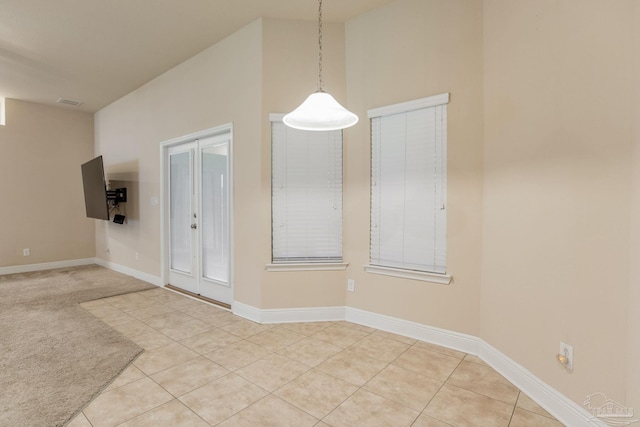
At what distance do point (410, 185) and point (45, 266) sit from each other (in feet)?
22.9

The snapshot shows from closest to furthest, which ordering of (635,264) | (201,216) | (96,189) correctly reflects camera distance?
(635,264), (201,216), (96,189)

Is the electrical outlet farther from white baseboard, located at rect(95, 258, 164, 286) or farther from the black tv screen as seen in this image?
the black tv screen

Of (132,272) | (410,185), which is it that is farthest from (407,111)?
(132,272)

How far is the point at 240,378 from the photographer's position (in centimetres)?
219

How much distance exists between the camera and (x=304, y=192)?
3.22 m

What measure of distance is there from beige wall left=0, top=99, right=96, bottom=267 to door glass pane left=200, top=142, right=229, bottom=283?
4.04m

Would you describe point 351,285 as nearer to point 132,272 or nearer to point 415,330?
point 415,330

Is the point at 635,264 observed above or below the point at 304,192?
below

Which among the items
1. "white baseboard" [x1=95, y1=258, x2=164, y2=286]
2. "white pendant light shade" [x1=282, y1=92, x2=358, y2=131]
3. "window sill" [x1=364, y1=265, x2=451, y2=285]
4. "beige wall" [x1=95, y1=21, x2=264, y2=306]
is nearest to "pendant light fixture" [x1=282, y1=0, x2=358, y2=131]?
"white pendant light shade" [x1=282, y1=92, x2=358, y2=131]

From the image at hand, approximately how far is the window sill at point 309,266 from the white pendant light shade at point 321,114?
1.64 m

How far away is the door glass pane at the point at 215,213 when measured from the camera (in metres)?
3.81

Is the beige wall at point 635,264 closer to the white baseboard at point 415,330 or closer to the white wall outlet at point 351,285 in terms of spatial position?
the white baseboard at point 415,330

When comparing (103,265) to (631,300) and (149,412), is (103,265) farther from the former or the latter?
(631,300)
